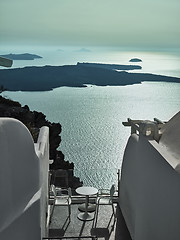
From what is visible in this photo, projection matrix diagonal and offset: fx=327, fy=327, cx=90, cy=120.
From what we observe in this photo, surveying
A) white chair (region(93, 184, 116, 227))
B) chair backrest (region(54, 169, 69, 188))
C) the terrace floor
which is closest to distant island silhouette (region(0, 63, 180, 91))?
chair backrest (region(54, 169, 69, 188))

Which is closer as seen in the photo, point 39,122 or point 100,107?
point 39,122

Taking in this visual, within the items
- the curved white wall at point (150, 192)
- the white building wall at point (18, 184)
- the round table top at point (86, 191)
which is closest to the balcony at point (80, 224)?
the curved white wall at point (150, 192)

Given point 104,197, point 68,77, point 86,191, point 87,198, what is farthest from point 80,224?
point 68,77

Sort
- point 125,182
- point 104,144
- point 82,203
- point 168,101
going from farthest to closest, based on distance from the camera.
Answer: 1. point 168,101
2. point 104,144
3. point 82,203
4. point 125,182

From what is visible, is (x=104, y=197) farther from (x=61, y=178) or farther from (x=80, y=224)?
(x=61, y=178)

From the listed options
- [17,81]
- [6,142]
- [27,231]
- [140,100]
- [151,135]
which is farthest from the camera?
[140,100]

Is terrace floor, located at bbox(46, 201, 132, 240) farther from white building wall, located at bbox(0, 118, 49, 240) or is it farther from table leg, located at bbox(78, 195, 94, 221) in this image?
white building wall, located at bbox(0, 118, 49, 240)

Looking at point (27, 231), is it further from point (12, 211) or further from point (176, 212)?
point (176, 212)

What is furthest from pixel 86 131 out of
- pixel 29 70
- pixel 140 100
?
pixel 140 100
